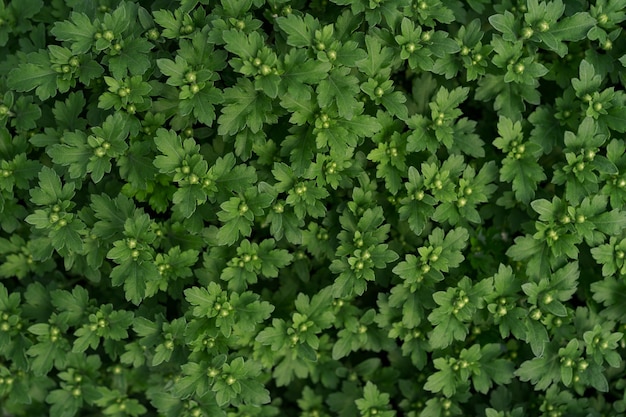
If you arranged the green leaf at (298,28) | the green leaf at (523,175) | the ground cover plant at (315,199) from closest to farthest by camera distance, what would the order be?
the green leaf at (298,28) → the ground cover plant at (315,199) → the green leaf at (523,175)

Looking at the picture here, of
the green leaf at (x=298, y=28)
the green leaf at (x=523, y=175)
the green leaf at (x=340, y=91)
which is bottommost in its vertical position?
the green leaf at (x=523, y=175)

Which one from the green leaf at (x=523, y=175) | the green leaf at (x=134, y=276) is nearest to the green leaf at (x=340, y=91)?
the green leaf at (x=523, y=175)

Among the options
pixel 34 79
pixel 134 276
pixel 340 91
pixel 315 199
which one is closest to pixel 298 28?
pixel 340 91


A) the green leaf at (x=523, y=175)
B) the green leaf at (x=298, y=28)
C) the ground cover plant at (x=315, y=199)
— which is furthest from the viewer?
the green leaf at (x=523, y=175)

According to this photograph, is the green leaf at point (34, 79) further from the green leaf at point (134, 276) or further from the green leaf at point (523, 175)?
the green leaf at point (523, 175)

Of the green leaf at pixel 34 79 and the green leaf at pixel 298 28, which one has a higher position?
the green leaf at pixel 298 28

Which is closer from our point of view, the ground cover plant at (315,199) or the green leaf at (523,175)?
the ground cover plant at (315,199)

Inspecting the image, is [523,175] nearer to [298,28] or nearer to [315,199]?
[315,199]

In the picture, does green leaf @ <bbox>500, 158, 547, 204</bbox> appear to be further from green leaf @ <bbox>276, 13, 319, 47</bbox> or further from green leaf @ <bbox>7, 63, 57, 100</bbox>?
green leaf @ <bbox>7, 63, 57, 100</bbox>

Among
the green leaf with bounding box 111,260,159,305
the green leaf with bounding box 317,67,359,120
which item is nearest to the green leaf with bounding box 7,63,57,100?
the green leaf with bounding box 111,260,159,305
